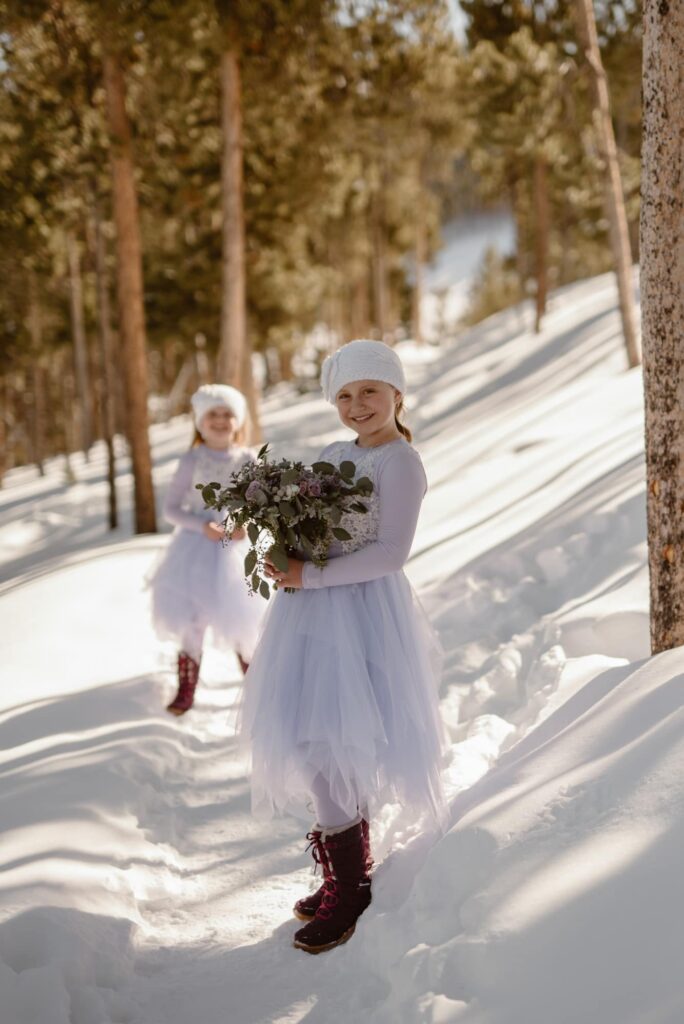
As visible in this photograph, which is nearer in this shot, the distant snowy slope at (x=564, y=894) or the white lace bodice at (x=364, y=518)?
the distant snowy slope at (x=564, y=894)

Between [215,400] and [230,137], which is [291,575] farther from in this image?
[230,137]

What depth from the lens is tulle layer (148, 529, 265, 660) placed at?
5.39 meters

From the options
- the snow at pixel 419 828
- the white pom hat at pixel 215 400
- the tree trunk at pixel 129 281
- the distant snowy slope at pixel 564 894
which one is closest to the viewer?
the distant snowy slope at pixel 564 894

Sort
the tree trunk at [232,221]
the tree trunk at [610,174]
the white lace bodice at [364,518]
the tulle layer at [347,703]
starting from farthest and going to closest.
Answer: the tree trunk at [610,174]
the tree trunk at [232,221]
the white lace bodice at [364,518]
the tulle layer at [347,703]

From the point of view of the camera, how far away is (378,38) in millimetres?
12219

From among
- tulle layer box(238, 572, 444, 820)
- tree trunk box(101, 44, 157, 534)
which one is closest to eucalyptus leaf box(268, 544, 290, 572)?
tulle layer box(238, 572, 444, 820)

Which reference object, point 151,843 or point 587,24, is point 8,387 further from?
point 151,843

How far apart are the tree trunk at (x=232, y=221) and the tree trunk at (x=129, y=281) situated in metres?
1.41

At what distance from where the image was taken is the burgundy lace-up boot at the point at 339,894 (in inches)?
127

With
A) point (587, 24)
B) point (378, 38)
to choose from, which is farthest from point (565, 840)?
point (587, 24)

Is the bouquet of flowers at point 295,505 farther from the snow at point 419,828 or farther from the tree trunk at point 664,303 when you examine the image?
the tree trunk at point 664,303

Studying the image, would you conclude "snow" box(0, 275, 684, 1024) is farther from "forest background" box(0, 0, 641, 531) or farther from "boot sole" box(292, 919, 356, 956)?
"forest background" box(0, 0, 641, 531)

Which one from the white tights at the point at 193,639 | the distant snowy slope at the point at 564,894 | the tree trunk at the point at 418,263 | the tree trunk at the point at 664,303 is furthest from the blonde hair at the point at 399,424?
the tree trunk at the point at 418,263

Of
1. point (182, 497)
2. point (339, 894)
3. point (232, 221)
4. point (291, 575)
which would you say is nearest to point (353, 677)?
point (291, 575)
